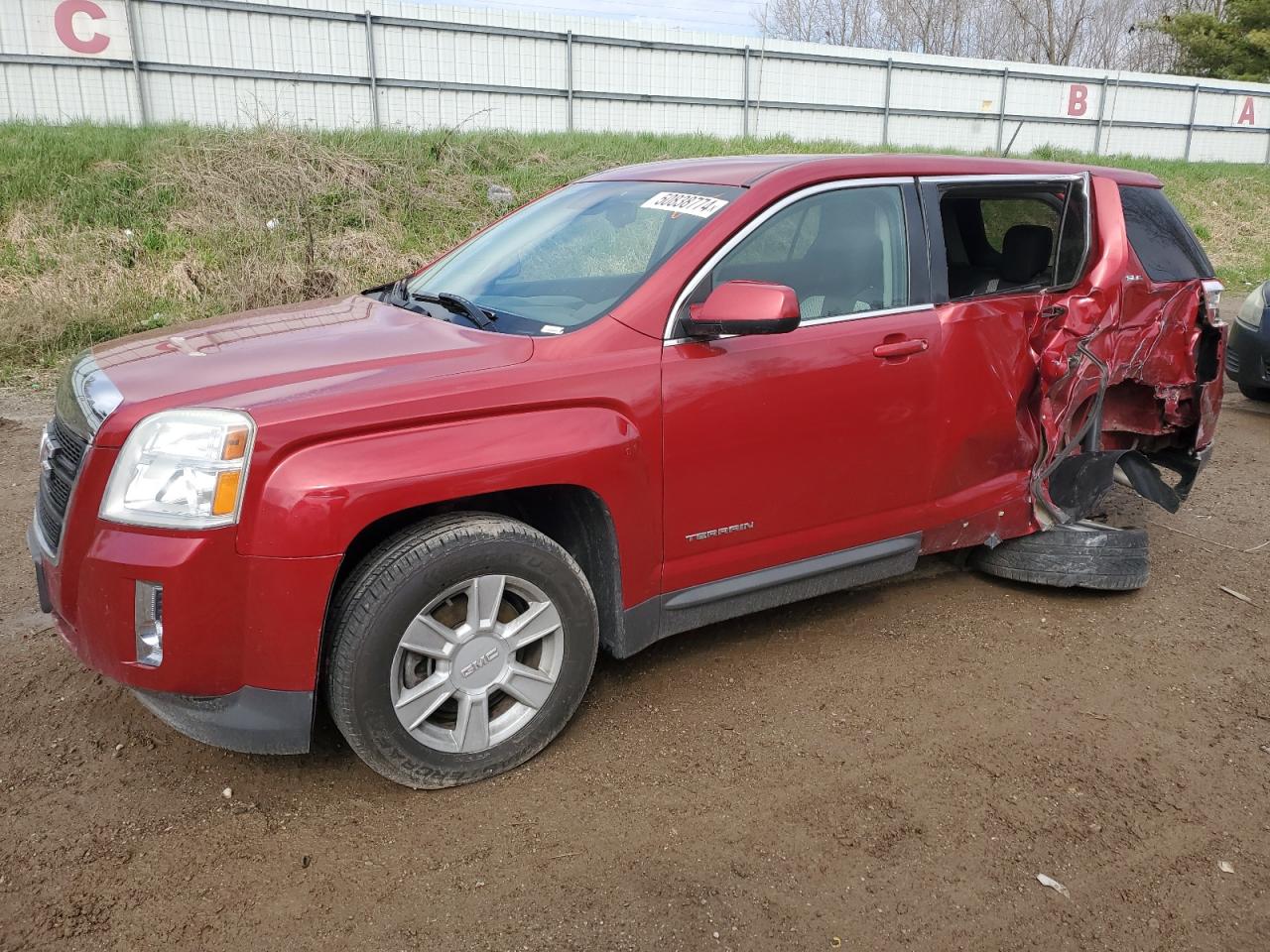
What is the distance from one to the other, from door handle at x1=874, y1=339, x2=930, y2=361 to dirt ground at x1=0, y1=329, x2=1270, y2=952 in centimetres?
114

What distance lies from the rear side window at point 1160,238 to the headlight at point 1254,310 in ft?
10.5

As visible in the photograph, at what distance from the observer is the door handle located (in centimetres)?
348

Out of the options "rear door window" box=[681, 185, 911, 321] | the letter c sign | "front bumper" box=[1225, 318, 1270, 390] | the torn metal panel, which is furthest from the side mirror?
the letter c sign

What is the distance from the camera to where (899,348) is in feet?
11.5

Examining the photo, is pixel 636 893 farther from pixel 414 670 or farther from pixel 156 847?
pixel 156 847

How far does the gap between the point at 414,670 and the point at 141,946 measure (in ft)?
2.98

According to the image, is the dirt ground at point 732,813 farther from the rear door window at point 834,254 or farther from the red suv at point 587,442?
the rear door window at point 834,254

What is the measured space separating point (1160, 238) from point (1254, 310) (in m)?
3.62

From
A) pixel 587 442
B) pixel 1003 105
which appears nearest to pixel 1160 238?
pixel 587 442

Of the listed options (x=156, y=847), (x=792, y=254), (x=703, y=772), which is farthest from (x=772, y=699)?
(x=156, y=847)

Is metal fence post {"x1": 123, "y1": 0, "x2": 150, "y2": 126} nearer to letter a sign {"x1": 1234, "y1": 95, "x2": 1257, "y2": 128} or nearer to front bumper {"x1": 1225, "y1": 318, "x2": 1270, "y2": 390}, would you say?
front bumper {"x1": 1225, "y1": 318, "x2": 1270, "y2": 390}

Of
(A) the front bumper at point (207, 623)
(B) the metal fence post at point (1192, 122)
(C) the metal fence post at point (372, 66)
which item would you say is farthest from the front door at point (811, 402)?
(B) the metal fence post at point (1192, 122)

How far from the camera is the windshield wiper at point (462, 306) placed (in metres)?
3.25

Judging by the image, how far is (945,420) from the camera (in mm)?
3703
